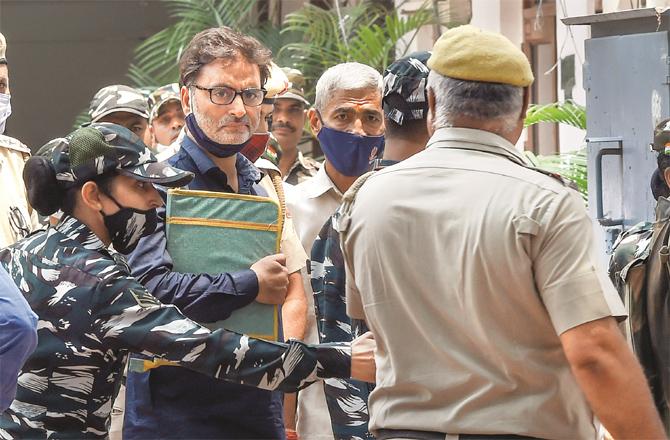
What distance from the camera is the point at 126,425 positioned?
396cm

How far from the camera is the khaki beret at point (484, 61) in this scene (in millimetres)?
2963

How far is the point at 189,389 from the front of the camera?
3895 mm

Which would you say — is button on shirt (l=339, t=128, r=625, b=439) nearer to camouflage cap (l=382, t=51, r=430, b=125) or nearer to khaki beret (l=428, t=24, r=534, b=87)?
khaki beret (l=428, t=24, r=534, b=87)

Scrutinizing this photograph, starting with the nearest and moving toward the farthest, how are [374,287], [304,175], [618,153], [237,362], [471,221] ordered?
[471,221]
[374,287]
[237,362]
[618,153]
[304,175]

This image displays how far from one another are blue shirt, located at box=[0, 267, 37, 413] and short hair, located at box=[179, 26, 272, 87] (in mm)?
1298

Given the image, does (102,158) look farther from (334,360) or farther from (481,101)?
(481,101)

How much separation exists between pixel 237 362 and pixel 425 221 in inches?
33.6

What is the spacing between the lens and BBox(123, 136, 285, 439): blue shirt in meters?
3.88

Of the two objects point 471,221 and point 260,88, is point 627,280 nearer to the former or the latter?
point 260,88

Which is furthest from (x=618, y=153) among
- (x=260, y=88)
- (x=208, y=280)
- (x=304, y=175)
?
(x=208, y=280)

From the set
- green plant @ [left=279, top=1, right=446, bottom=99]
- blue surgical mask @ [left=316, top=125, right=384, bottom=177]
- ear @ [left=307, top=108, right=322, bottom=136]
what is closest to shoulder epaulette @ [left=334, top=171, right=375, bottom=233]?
blue surgical mask @ [left=316, top=125, right=384, bottom=177]

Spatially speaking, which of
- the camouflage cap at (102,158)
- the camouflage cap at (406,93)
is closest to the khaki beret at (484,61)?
the camouflage cap at (406,93)

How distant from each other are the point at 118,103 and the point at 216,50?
7.26ft

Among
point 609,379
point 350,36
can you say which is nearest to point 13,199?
point 609,379
